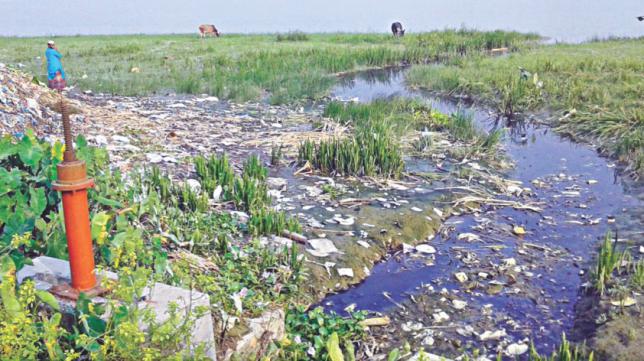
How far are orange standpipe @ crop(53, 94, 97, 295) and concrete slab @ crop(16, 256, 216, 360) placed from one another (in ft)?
0.29

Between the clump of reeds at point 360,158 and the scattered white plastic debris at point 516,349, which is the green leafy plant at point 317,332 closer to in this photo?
the scattered white plastic debris at point 516,349

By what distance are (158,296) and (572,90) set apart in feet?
29.0

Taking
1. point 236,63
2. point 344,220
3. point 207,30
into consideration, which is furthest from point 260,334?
point 207,30

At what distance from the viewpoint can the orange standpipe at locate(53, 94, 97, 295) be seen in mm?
2152

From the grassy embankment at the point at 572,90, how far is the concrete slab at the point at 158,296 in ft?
18.8

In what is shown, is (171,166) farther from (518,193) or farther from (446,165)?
(518,193)

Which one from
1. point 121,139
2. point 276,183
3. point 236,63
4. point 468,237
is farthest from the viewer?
point 236,63

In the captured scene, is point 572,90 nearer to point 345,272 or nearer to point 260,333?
point 345,272

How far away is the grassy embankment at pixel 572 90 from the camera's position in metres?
7.50

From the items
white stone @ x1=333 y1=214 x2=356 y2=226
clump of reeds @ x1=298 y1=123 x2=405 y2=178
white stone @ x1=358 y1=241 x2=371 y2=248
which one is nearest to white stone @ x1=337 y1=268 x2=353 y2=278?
white stone @ x1=358 y1=241 x2=371 y2=248

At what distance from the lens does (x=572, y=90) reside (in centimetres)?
937

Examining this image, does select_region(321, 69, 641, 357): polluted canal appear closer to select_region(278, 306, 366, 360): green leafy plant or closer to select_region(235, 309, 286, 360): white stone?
select_region(278, 306, 366, 360): green leafy plant

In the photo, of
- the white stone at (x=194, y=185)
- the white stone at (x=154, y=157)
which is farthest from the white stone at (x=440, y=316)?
the white stone at (x=154, y=157)

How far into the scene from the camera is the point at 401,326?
11.4 feet
